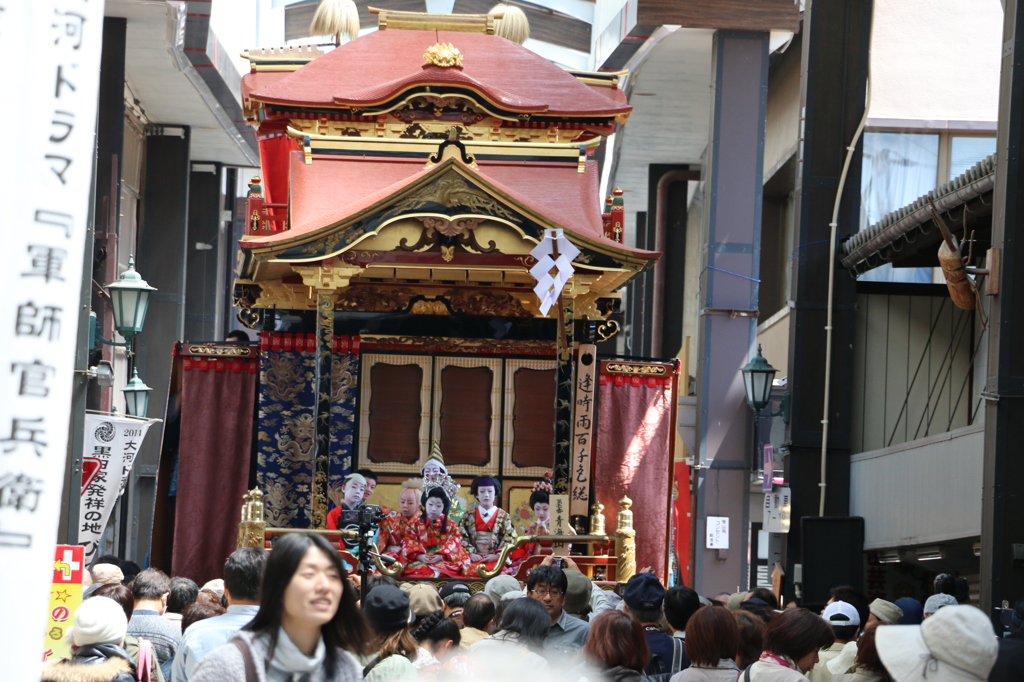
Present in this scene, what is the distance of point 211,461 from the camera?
16.3 metres

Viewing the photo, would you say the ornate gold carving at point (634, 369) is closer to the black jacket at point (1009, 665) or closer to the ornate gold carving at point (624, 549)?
the ornate gold carving at point (624, 549)

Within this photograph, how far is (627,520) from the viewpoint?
14.2 m

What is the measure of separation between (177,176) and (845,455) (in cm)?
1469

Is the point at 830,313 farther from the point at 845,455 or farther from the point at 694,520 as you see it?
the point at 694,520

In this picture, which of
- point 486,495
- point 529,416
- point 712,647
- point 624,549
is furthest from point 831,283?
point 712,647

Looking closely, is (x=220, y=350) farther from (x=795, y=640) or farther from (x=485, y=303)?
(x=795, y=640)

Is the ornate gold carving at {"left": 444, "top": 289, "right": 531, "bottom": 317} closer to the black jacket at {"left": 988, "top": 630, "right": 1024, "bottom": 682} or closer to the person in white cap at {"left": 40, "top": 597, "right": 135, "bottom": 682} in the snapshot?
the person in white cap at {"left": 40, "top": 597, "right": 135, "bottom": 682}

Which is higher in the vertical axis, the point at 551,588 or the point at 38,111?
the point at 38,111

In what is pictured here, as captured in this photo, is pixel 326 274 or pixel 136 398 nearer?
pixel 326 274

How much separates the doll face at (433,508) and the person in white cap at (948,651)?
983 centimetres

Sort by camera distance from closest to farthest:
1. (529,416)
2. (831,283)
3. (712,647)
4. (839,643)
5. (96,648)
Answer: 1. (96,648)
2. (712,647)
3. (839,643)
4. (529,416)
5. (831,283)

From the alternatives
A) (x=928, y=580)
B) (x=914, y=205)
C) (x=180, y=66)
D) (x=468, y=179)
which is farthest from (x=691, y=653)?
(x=180, y=66)

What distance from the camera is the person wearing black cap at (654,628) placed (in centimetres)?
666

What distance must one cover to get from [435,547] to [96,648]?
8.32 metres
